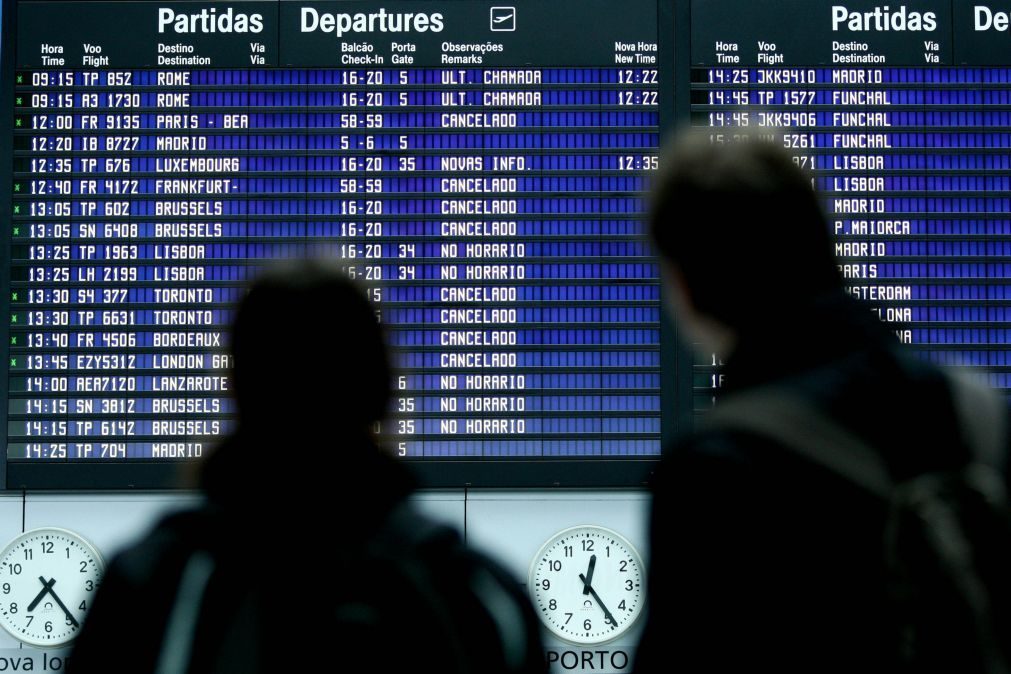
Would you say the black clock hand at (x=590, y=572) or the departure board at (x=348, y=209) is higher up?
the departure board at (x=348, y=209)

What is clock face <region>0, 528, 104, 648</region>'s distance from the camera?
15.6ft

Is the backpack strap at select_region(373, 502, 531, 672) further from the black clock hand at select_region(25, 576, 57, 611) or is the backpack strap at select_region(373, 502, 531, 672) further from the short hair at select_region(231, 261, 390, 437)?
the black clock hand at select_region(25, 576, 57, 611)

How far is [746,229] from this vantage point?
139 cm

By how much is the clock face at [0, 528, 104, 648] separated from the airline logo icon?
8.92ft

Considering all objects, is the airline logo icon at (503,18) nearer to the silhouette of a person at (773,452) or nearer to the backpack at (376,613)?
the silhouette of a person at (773,452)

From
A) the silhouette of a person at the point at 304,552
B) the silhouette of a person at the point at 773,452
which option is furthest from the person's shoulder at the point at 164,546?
the silhouette of a person at the point at 773,452

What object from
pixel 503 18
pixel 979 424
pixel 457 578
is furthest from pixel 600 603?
pixel 979 424

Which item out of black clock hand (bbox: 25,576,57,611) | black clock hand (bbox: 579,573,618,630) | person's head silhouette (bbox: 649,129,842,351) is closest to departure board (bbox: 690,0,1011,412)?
black clock hand (bbox: 579,573,618,630)

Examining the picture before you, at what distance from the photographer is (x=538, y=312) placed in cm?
487

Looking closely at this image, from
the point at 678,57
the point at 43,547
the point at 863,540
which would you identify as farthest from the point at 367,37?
the point at 863,540

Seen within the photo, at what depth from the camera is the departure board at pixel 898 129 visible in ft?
16.0

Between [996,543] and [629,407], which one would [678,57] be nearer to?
[629,407]

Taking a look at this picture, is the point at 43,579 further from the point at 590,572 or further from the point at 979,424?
the point at 979,424

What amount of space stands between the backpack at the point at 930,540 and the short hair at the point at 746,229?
146 mm
